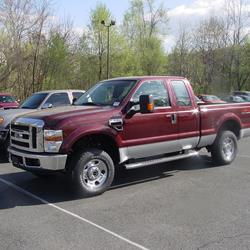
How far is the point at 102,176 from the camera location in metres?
7.21

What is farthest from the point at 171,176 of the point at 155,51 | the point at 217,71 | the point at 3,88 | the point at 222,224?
the point at 217,71

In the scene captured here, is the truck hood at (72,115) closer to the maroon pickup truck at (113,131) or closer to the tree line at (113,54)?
the maroon pickup truck at (113,131)

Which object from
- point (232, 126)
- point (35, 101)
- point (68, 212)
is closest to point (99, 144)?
point (68, 212)

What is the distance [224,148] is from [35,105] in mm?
5404

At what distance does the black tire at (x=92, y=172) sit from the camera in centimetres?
685

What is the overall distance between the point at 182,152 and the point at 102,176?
2.08 m

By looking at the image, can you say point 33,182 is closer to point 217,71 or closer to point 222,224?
point 222,224

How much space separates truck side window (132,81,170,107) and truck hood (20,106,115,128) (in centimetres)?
81

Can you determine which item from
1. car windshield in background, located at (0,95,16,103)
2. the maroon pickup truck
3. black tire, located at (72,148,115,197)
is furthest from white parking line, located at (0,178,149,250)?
car windshield in background, located at (0,95,16,103)

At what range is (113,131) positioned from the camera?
7.20 m

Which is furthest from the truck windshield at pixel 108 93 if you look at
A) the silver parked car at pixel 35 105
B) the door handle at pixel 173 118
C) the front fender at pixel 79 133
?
the silver parked car at pixel 35 105

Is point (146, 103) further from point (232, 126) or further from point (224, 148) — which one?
point (232, 126)

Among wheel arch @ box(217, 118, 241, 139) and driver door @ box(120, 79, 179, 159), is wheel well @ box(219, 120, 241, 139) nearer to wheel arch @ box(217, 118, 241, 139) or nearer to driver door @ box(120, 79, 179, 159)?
wheel arch @ box(217, 118, 241, 139)

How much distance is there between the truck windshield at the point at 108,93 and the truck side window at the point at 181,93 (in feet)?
3.29
